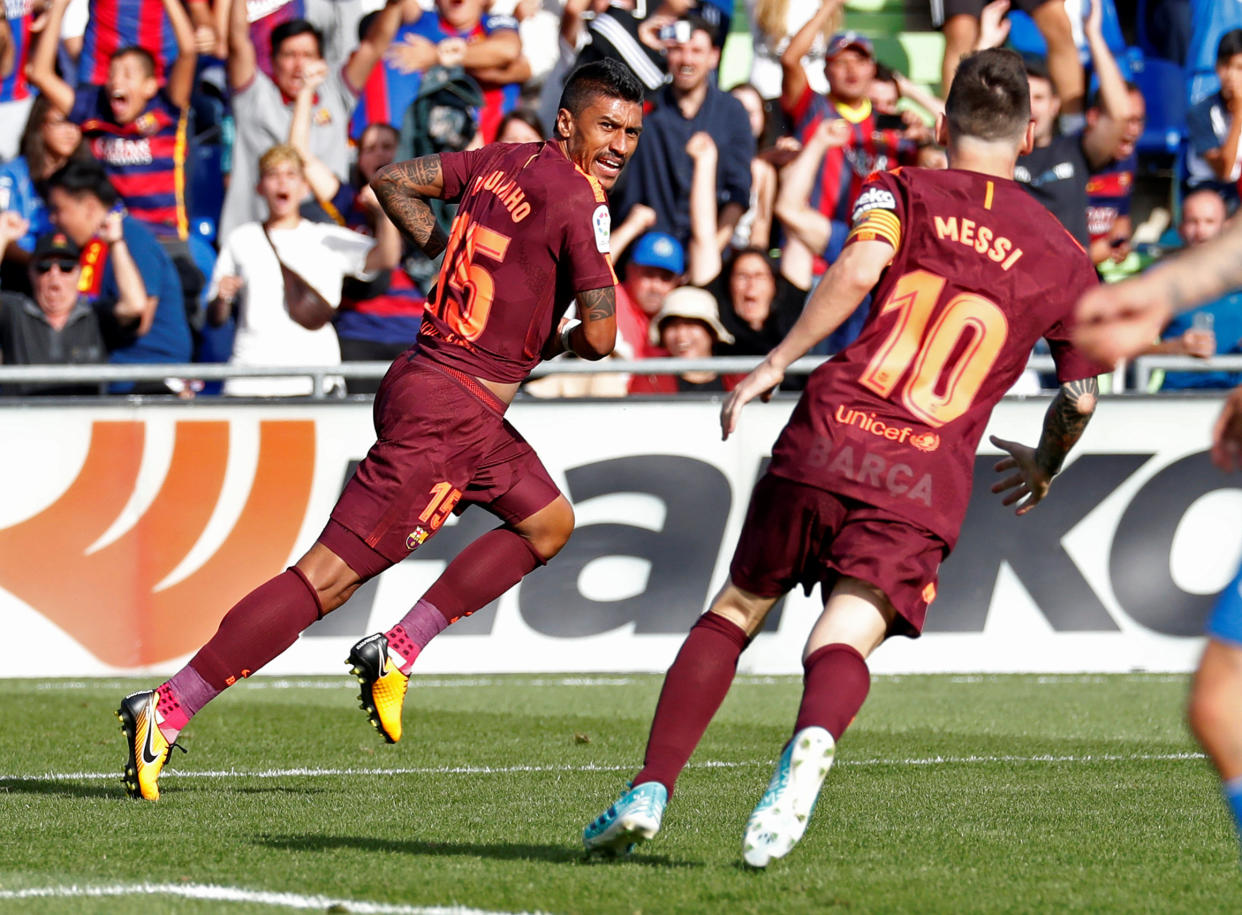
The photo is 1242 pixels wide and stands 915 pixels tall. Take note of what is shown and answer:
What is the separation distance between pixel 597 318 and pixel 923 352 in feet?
5.40

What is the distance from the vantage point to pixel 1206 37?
583 inches

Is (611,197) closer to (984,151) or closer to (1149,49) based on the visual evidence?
(1149,49)

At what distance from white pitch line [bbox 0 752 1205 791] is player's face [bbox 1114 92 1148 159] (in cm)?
628

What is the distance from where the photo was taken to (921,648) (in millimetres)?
10703

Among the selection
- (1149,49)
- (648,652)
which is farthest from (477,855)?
(1149,49)

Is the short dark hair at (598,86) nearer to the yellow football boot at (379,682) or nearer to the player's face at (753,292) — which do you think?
the yellow football boot at (379,682)

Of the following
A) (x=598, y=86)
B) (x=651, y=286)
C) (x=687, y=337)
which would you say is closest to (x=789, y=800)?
(x=598, y=86)

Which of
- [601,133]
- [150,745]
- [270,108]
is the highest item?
[601,133]

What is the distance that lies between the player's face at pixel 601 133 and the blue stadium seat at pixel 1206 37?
9.49 m

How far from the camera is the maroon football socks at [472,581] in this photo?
6.86m

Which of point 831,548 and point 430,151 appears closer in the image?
point 831,548

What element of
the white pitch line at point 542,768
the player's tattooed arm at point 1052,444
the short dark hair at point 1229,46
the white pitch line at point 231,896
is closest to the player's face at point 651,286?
the short dark hair at point 1229,46

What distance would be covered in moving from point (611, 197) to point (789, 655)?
3812mm

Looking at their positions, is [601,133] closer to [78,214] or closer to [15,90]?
[78,214]
